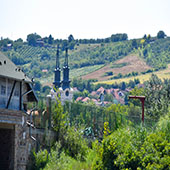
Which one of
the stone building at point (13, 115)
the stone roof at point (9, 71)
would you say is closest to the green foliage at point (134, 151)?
the stone building at point (13, 115)

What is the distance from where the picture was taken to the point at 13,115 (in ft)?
98.3

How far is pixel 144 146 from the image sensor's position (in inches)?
1214

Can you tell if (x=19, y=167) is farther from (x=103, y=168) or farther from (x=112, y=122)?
(x=112, y=122)

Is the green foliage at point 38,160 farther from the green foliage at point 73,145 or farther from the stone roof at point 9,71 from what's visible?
the stone roof at point 9,71

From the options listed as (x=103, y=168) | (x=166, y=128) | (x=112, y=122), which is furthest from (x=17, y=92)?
(x=112, y=122)

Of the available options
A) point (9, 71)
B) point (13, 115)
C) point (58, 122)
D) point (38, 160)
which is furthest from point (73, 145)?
point (9, 71)

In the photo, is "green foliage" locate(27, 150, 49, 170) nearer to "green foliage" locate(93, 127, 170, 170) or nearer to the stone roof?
"green foliage" locate(93, 127, 170, 170)

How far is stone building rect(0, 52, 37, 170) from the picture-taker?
1162 inches

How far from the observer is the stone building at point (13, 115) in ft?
96.8

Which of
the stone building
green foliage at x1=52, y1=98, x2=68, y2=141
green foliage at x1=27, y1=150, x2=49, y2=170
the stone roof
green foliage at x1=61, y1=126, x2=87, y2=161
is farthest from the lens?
green foliage at x1=52, y1=98, x2=68, y2=141

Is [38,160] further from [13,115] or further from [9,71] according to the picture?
[9,71]

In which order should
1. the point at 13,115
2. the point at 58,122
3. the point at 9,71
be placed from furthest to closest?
the point at 58,122 → the point at 13,115 → the point at 9,71

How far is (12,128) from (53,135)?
18.4 ft

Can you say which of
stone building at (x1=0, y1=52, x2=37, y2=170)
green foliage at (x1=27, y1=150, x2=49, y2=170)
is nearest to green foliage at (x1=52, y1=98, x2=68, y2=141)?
green foliage at (x1=27, y1=150, x2=49, y2=170)
